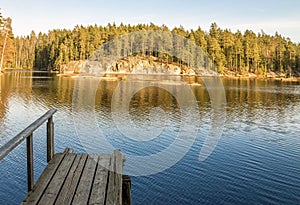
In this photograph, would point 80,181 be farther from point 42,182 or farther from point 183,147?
point 183,147

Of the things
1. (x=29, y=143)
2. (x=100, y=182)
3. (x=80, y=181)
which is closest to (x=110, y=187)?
(x=100, y=182)

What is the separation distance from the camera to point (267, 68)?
138m

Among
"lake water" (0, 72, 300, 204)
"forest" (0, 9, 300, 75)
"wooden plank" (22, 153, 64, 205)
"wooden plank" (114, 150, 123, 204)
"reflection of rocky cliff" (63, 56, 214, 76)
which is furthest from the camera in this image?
"forest" (0, 9, 300, 75)

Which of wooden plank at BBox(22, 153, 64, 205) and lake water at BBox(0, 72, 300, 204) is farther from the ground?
wooden plank at BBox(22, 153, 64, 205)

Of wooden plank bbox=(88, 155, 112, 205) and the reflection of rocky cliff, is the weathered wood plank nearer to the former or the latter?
wooden plank bbox=(88, 155, 112, 205)

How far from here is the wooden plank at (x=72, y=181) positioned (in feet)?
22.7

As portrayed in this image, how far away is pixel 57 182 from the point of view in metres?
7.81

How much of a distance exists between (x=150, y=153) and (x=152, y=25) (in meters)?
130

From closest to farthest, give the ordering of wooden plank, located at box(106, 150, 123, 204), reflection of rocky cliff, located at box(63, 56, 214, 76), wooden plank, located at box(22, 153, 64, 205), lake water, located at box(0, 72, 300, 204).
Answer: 1. wooden plank, located at box(22, 153, 64, 205)
2. wooden plank, located at box(106, 150, 123, 204)
3. lake water, located at box(0, 72, 300, 204)
4. reflection of rocky cliff, located at box(63, 56, 214, 76)

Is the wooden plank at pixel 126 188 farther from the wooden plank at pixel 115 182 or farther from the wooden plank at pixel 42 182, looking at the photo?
the wooden plank at pixel 42 182

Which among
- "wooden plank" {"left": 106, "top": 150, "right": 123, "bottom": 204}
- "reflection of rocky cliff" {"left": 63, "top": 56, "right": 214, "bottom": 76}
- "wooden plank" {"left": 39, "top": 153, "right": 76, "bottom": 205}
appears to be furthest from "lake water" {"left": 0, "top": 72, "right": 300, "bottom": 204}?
"reflection of rocky cliff" {"left": 63, "top": 56, "right": 214, "bottom": 76}

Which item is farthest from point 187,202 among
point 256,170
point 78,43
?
point 78,43

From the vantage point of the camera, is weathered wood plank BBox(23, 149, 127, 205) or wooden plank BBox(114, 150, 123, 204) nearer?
weathered wood plank BBox(23, 149, 127, 205)

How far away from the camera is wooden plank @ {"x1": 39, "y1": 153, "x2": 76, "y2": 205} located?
686 cm
